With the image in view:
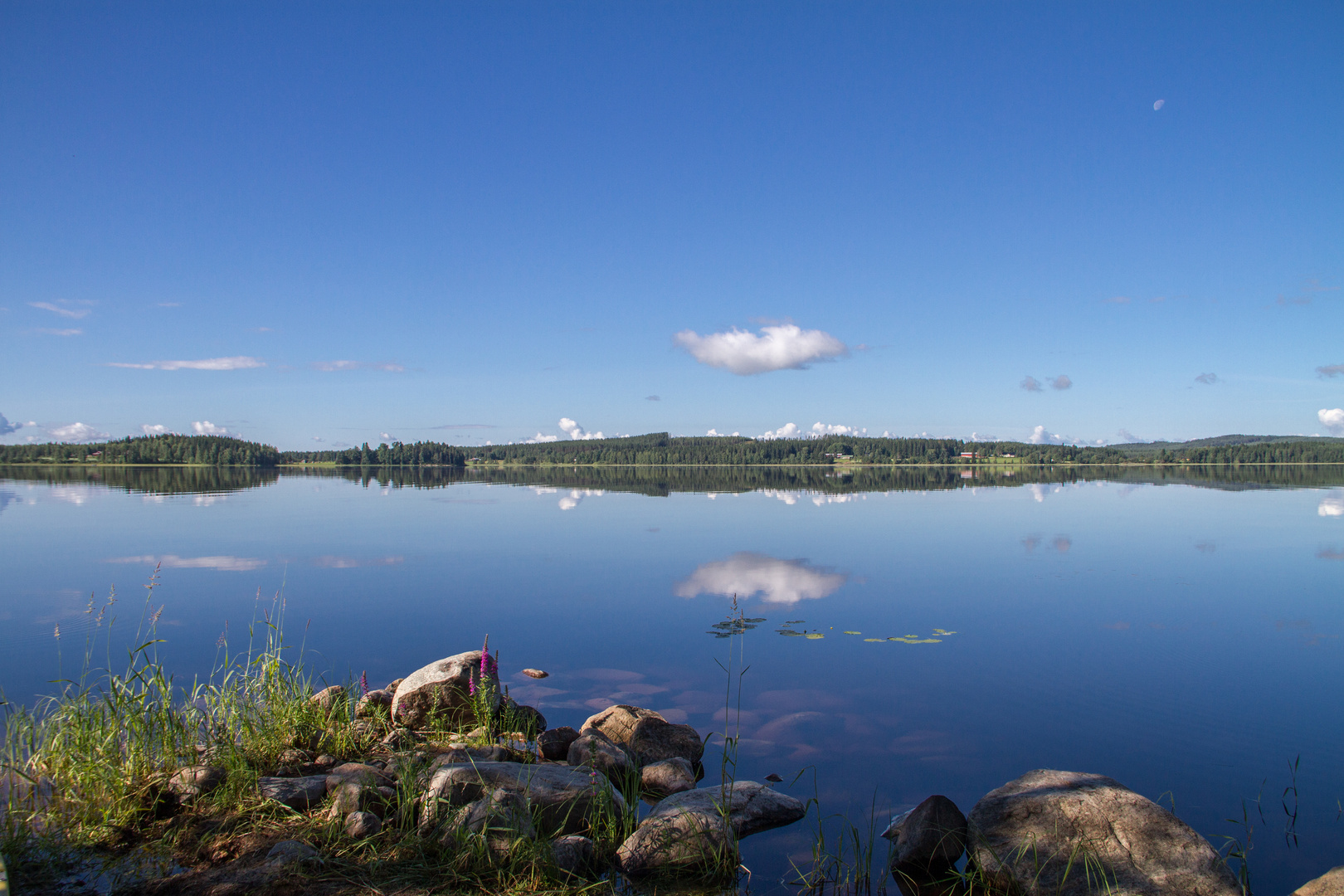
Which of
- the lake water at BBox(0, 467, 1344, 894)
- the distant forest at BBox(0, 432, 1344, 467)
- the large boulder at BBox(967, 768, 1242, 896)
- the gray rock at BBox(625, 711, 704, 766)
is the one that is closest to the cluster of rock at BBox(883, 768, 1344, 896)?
Result: the large boulder at BBox(967, 768, 1242, 896)

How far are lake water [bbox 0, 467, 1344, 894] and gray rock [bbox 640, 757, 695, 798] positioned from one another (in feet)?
2.69

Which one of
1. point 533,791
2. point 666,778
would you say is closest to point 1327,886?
point 666,778

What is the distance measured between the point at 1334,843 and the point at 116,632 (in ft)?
56.1

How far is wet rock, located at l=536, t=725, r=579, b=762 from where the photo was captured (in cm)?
795

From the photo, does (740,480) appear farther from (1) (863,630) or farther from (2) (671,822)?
(2) (671,822)

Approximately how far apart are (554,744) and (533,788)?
181 centimetres

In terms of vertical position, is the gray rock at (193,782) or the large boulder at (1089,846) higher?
the gray rock at (193,782)

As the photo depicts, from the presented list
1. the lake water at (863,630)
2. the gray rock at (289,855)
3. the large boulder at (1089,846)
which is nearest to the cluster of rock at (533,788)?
the gray rock at (289,855)

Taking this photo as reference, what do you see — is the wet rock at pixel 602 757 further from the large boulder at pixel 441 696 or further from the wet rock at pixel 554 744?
the large boulder at pixel 441 696

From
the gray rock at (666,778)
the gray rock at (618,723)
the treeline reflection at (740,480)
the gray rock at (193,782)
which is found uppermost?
the treeline reflection at (740,480)

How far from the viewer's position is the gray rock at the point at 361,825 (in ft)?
18.5

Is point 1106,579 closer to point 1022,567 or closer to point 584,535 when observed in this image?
point 1022,567

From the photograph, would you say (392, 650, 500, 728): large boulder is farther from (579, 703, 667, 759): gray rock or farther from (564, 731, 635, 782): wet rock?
(564, 731, 635, 782): wet rock

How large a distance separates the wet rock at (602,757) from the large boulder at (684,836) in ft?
2.90
